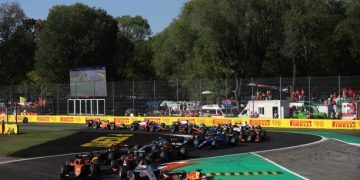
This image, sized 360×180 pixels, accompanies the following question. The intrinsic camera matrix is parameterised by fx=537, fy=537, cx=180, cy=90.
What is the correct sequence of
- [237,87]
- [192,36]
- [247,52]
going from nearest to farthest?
[237,87], [247,52], [192,36]

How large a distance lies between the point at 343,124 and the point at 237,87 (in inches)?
446

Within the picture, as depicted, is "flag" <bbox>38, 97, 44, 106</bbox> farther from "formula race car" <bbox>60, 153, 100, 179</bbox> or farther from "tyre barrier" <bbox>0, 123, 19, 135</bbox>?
"formula race car" <bbox>60, 153, 100, 179</bbox>

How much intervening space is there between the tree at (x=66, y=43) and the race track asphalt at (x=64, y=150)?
42.4 m

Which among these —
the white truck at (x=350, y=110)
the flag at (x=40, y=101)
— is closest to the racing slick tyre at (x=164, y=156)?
the white truck at (x=350, y=110)

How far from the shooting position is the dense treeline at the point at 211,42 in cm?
6175

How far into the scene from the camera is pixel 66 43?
259ft

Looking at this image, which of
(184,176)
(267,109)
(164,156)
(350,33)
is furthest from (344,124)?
(350,33)

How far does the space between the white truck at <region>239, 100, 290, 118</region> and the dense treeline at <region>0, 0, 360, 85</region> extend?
2966mm

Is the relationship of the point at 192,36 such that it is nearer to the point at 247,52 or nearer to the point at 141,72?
the point at 247,52

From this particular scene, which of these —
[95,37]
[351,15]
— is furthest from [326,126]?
[95,37]

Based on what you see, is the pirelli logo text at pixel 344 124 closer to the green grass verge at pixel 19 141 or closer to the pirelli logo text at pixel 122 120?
the pirelli logo text at pixel 122 120

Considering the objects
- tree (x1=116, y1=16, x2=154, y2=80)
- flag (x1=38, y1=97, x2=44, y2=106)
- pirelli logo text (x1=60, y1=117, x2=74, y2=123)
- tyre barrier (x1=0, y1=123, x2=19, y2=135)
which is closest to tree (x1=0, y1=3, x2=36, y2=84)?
tree (x1=116, y1=16, x2=154, y2=80)

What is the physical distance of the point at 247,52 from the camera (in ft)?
215

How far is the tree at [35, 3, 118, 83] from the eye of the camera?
78.3 meters
